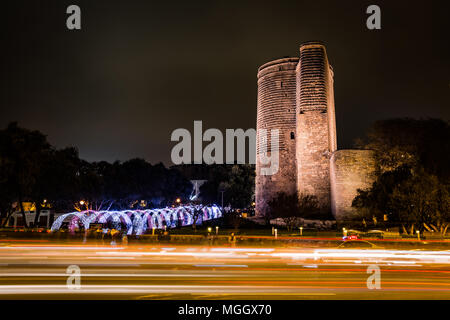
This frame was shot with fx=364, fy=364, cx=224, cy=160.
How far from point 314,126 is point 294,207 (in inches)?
292

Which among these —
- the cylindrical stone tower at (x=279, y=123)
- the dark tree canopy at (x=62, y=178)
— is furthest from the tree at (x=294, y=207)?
the dark tree canopy at (x=62, y=178)

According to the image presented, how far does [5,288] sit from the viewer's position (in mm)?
6285

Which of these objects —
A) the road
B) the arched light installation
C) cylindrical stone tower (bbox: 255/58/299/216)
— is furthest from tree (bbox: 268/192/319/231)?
the road

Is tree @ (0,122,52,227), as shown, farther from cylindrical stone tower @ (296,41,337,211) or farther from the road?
cylindrical stone tower @ (296,41,337,211)

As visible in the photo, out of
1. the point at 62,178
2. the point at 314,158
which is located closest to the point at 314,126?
the point at 314,158

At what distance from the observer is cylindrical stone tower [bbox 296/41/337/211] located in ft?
98.0

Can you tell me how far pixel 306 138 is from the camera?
30.5 m

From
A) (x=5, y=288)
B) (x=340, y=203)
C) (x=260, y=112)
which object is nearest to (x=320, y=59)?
(x=260, y=112)

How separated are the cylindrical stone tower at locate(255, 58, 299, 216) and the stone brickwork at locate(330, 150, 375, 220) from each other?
580cm

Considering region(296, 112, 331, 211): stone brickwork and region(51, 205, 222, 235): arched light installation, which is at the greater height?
region(296, 112, 331, 211): stone brickwork

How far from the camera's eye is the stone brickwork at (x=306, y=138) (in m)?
27.9

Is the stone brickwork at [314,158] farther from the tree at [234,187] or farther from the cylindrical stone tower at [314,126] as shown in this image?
the tree at [234,187]

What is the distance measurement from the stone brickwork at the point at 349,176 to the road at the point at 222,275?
18.0m
